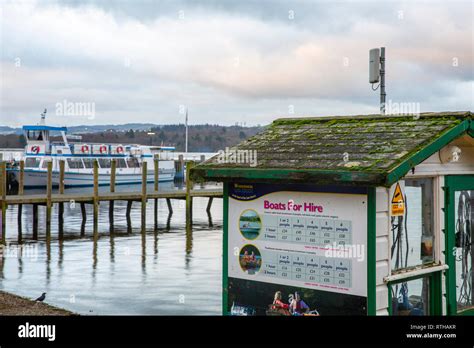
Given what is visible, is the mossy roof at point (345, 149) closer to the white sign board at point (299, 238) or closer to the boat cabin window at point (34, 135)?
the white sign board at point (299, 238)

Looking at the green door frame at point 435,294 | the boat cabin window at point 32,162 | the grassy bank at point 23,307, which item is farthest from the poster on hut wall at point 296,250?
the boat cabin window at point 32,162

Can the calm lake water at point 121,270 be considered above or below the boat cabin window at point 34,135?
below

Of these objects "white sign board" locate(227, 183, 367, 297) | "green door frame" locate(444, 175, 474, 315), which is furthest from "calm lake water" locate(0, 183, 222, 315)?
"green door frame" locate(444, 175, 474, 315)

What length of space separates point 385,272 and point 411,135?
1887 millimetres

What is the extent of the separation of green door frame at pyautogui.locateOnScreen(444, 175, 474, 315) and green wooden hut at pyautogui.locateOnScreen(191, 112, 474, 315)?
0.05 feet

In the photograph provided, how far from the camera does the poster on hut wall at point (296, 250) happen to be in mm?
8227

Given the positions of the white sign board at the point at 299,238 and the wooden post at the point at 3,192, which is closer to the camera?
the white sign board at the point at 299,238

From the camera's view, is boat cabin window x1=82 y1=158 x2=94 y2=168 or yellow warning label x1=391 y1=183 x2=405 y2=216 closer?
yellow warning label x1=391 y1=183 x2=405 y2=216

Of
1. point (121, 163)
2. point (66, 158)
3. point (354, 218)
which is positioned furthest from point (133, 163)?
point (354, 218)

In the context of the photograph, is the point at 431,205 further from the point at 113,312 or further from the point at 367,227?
the point at 113,312

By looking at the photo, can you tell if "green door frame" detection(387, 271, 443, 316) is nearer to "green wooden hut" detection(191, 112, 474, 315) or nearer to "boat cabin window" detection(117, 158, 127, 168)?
"green wooden hut" detection(191, 112, 474, 315)

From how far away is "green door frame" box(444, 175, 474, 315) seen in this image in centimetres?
919

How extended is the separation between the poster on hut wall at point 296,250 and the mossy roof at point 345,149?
266 mm

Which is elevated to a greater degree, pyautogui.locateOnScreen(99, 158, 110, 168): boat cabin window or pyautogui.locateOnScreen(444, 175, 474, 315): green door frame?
pyautogui.locateOnScreen(99, 158, 110, 168): boat cabin window
